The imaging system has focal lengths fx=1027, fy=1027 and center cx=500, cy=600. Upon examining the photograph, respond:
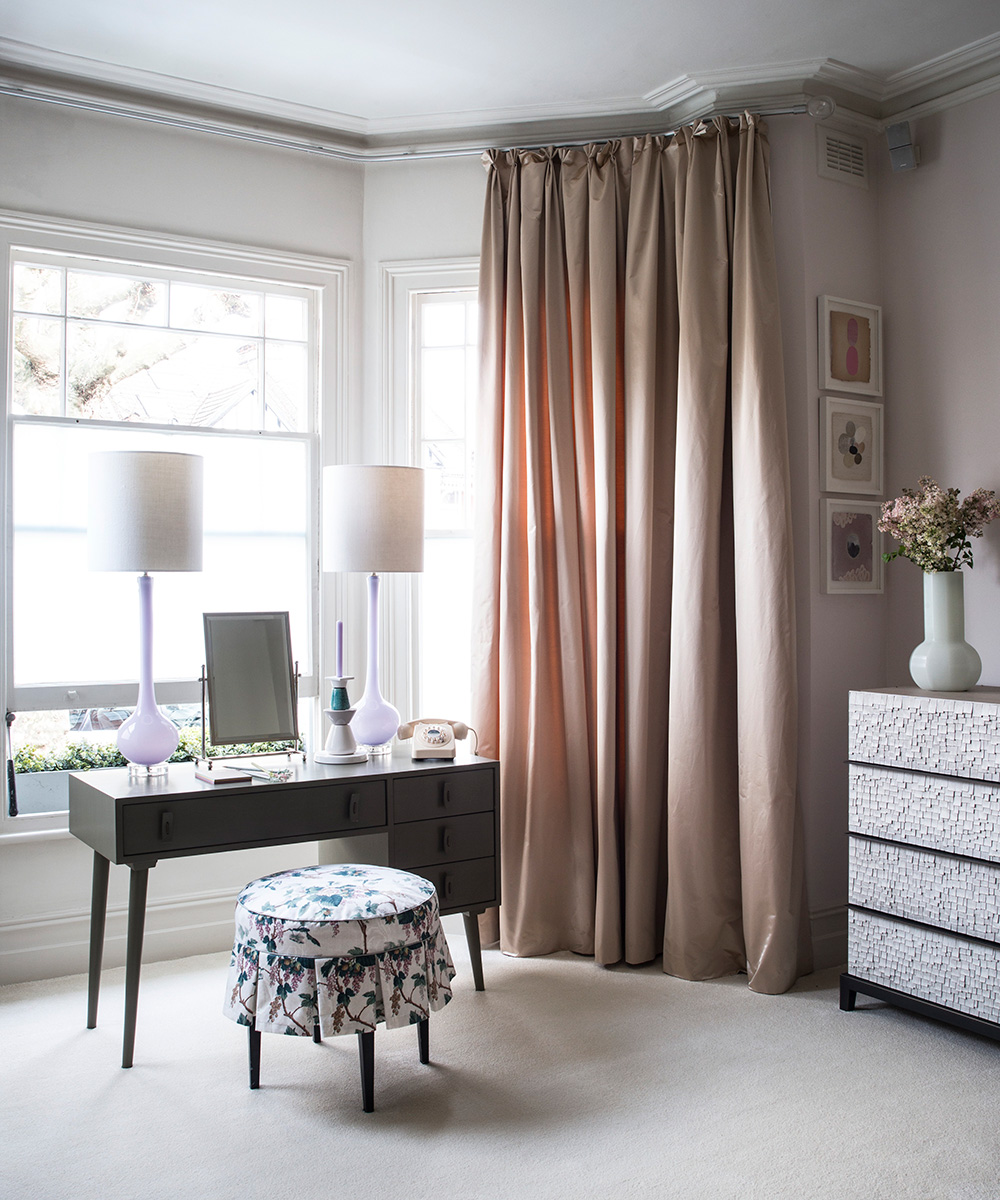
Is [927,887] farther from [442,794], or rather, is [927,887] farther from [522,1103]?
[442,794]

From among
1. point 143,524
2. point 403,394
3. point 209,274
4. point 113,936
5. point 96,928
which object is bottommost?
point 113,936

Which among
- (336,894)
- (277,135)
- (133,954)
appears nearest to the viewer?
(336,894)

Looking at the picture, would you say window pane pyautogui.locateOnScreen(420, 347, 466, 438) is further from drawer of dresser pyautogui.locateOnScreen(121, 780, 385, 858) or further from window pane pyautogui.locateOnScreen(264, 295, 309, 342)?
drawer of dresser pyautogui.locateOnScreen(121, 780, 385, 858)

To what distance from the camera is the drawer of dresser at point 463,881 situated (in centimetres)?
304

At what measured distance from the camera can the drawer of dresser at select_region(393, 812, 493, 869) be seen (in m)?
2.99

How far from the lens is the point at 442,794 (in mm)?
Result: 3055

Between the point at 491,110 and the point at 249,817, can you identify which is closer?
the point at 249,817

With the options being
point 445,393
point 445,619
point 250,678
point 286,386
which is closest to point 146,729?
point 250,678

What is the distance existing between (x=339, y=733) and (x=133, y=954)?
0.82m

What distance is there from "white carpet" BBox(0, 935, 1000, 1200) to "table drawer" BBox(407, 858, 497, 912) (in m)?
0.28

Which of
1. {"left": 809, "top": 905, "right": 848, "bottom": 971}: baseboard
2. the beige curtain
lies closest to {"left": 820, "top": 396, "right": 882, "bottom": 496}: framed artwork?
the beige curtain

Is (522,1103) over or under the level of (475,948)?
under

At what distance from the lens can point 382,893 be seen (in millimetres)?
2461

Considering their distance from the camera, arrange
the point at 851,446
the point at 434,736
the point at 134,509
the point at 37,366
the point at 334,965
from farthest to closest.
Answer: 1. the point at 851,446
2. the point at 37,366
3. the point at 434,736
4. the point at 134,509
5. the point at 334,965
